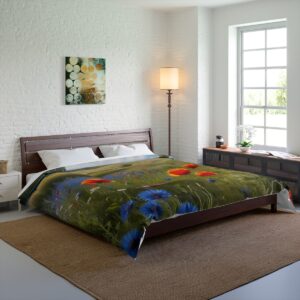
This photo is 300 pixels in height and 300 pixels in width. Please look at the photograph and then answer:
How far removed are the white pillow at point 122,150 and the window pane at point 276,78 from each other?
1.97 metres

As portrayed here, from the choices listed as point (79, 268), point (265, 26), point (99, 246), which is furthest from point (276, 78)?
point (79, 268)

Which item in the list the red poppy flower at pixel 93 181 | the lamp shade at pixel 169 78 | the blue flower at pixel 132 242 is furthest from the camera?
the lamp shade at pixel 169 78

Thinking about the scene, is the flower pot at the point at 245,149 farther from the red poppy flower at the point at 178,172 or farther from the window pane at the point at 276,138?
the red poppy flower at the point at 178,172

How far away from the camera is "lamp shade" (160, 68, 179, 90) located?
289 inches

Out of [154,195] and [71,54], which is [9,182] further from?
[154,195]

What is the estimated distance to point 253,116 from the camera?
286 inches

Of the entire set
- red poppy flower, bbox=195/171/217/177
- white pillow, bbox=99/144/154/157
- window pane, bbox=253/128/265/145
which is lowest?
red poppy flower, bbox=195/171/217/177

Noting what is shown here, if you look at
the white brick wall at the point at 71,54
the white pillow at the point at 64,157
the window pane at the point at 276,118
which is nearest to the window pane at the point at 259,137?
the window pane at the point at 276,118

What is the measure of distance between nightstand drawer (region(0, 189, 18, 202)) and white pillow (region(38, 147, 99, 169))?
0.54m

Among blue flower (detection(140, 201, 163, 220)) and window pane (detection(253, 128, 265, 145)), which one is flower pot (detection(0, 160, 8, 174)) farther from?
window pane (detection(253, 128, 265, 145))

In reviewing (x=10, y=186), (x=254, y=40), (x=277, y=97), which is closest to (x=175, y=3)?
(x=254, y=40)

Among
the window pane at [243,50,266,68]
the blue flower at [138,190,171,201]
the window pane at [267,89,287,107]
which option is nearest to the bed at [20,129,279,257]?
the blue flower at [138,190,171,201]

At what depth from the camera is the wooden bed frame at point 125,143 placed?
4.66 metres

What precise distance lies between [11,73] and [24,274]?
120 inches
